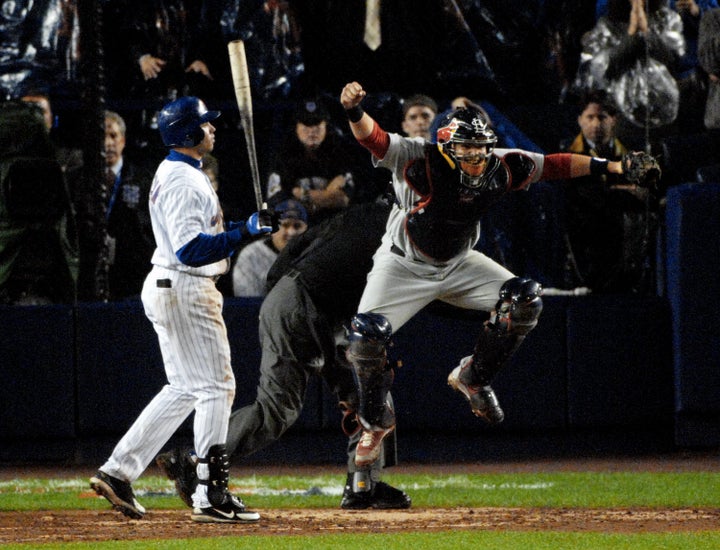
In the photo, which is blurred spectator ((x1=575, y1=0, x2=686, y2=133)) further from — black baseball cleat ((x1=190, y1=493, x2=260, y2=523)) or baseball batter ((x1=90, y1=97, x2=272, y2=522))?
black baseball cleat ((x1=190, y1=493, x2=260, y2=523))

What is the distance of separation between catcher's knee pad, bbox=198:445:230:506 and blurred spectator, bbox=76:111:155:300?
337cm

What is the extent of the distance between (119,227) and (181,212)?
3.47m

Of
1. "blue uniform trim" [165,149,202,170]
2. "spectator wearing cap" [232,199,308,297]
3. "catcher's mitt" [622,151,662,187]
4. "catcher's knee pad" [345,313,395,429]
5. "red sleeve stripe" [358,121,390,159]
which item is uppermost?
"red sleeve stripe" [358,121,390,159]

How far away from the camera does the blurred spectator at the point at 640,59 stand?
10.6 m

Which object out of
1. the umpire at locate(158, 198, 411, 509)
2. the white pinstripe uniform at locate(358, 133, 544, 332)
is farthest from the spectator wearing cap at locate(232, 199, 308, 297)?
the white pinstripe uniform at locate(358, 133, 544, 332)

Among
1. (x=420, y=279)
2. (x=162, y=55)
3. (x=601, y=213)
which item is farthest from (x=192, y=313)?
(x=162, y=55)

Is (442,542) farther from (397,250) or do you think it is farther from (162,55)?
(162,55)

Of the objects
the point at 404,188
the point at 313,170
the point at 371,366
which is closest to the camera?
the point at 371,366

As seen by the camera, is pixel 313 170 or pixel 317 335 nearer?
pixel 317 335

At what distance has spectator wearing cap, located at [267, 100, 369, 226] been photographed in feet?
32.0

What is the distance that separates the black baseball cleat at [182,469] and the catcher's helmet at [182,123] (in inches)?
63.4

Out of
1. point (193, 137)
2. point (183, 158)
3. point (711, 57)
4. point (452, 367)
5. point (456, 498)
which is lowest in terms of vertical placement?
point (456, 498)

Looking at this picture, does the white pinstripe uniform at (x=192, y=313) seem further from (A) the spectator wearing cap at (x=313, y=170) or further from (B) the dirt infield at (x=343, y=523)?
(A) the spectator wearing cap at (x=313, y=170)

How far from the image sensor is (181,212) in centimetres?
660
